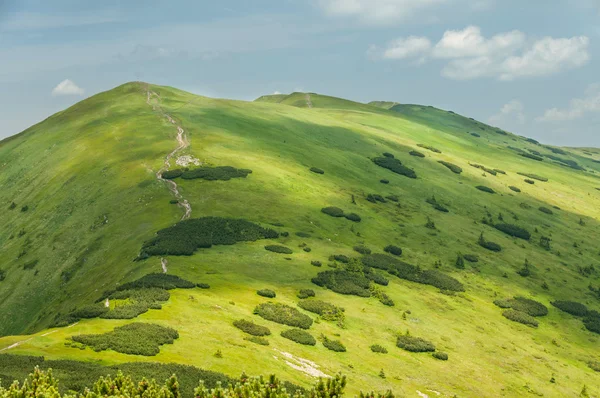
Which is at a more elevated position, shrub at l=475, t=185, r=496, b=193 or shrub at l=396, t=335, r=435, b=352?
shrub at l=475, t=185, r=496, b=193

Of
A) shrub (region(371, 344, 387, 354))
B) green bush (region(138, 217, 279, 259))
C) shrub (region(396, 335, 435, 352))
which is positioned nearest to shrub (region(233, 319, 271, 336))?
shrub (region(371, 344, 387, 354))

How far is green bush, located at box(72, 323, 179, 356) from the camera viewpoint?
27.6 metres

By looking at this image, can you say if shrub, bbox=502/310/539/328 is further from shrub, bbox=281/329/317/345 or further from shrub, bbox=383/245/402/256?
shrub, bbox=281/329/317/345

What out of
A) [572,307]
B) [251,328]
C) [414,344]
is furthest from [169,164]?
[572,307]

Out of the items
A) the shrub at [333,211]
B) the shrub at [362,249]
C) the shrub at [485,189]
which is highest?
the shrub at [485,189]

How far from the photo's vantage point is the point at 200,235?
178 feet

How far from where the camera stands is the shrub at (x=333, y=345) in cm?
3606

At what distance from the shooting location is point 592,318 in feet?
194

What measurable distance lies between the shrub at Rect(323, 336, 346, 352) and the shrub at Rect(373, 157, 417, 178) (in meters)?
72.4

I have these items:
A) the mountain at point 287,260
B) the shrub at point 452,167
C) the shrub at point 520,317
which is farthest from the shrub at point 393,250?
the shrub at point 452,167

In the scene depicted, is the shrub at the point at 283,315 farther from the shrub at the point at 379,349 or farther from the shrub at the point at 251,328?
the shrub at the point at 379,349

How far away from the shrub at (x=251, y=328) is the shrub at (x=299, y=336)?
5.03ft

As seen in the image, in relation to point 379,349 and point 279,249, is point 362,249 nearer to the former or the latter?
point 279,249

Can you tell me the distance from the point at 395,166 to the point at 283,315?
245 ft
